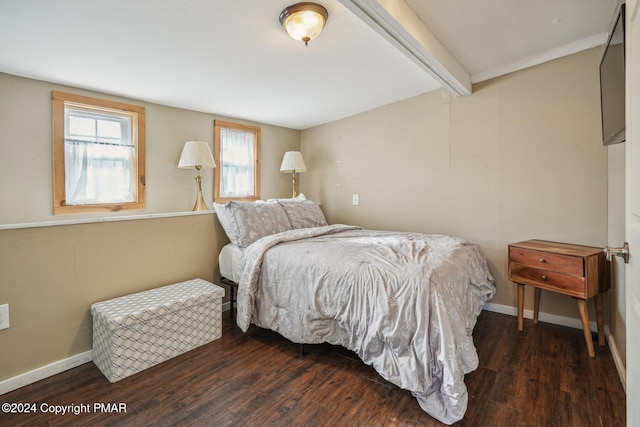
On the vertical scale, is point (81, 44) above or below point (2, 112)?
above

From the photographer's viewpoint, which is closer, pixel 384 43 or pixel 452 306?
pixel 452 306

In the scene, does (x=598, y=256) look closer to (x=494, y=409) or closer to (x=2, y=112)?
(x=494, y=409)

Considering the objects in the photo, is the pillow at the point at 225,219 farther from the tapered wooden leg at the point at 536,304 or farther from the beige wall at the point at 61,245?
the tapered wooden leg at the point at 536,304

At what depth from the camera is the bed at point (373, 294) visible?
59.6 inches

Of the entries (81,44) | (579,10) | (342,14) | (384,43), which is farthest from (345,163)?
(81,44)

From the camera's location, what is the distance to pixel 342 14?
5.95 ft

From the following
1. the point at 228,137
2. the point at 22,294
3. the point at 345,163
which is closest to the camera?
the point at 22,294

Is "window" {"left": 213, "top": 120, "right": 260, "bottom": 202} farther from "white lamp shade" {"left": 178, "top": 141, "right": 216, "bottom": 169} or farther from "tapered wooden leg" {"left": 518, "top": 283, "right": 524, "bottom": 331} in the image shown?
"tapered wooden leg" {"left": 518, "top": 283, "right": 524, "bottom": 331}

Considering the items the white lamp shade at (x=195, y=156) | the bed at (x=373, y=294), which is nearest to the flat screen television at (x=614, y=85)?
the bed at (x=373, y=294)

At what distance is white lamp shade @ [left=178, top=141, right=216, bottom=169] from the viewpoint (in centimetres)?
294

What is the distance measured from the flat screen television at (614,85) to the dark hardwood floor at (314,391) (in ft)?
4.56

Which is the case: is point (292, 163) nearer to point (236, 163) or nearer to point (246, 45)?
point (236, 163)

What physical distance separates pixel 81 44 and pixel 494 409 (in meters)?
3.15

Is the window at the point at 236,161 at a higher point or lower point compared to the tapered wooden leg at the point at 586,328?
higher
